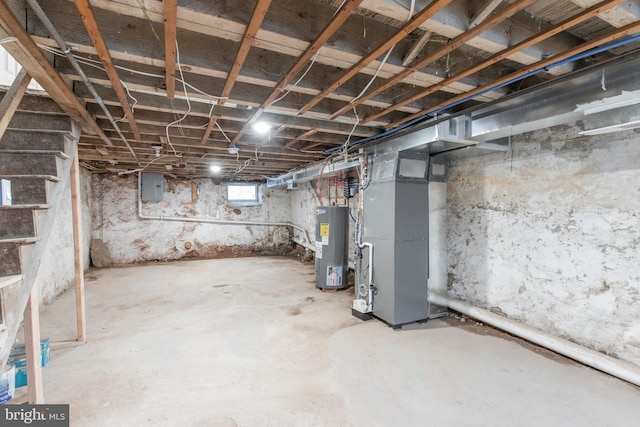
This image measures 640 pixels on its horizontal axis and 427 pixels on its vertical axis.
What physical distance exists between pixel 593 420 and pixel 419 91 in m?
2.28

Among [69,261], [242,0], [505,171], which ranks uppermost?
[242,0]

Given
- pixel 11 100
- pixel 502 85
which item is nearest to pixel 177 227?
pixel 11 100

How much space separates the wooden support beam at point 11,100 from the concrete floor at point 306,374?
1649mm

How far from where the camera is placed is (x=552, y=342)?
2363 mm

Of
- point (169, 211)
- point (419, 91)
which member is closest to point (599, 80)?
point (419, 91)

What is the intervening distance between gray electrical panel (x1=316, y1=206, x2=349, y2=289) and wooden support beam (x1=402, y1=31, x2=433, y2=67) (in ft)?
9.10

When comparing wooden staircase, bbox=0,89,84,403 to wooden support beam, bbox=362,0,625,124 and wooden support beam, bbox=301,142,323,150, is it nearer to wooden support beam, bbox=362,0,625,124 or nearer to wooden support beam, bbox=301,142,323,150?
wooden support beam, bbox=301,142,323,150

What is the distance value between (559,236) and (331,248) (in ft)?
8.66

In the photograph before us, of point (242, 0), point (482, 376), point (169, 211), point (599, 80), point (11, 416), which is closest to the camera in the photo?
point (242, 0)

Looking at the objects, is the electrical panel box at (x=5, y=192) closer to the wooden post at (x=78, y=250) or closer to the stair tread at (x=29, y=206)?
the stair tread at (x=29, y=206)

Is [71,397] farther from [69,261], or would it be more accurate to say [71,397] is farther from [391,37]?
[69,261]

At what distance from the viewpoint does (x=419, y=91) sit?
2.14 m

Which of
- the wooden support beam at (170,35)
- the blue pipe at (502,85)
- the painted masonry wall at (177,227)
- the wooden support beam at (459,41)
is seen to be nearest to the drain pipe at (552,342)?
the blue pipe at (502,85)

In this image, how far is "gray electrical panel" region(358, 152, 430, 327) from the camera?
293 cm
